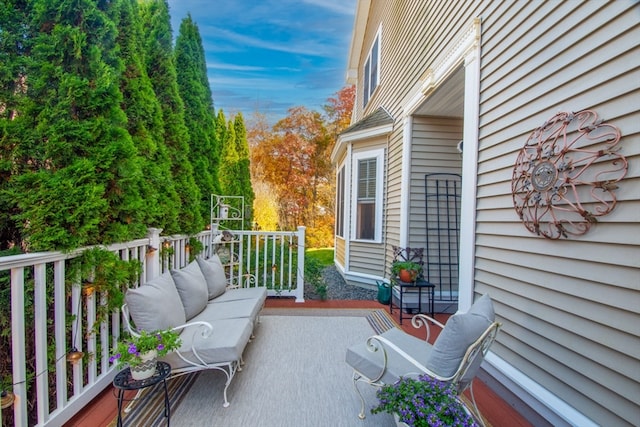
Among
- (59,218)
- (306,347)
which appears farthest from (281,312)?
(59,218)

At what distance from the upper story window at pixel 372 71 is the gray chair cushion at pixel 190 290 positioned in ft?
18.7

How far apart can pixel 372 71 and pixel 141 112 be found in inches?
236

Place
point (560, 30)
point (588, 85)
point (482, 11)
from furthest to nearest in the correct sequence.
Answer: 1. point (482, 11)
2. point (560, 30)
3. point (588, 85)

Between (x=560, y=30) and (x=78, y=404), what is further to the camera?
(x=78, y=404)

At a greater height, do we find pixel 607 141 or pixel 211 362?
pixel 607 141

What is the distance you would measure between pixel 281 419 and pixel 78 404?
1356 mm

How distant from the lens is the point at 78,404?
6.72 ft

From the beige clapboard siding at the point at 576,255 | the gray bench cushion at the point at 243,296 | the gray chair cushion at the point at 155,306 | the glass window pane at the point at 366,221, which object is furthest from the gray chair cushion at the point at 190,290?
the glass window pane at the point at 366,221

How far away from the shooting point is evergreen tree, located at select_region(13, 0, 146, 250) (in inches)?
76.5

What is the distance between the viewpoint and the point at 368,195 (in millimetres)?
6008

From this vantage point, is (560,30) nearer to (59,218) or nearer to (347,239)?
(59,218)

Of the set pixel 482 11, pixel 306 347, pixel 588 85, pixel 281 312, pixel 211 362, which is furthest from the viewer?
pixel 281 312

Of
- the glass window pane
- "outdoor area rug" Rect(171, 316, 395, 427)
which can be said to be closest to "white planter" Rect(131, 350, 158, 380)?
"outdoor area rug" Rect(171, 316, 395, 427)

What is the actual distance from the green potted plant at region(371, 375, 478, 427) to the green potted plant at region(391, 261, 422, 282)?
236cm
